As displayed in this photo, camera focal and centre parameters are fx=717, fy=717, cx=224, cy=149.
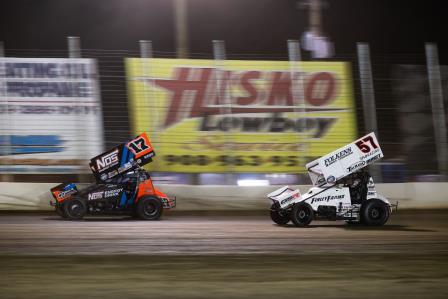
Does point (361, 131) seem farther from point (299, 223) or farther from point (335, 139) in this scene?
point (299, 223)

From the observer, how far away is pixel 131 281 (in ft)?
26.5

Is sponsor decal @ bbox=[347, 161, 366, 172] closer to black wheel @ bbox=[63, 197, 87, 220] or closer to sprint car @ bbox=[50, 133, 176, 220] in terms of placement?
sprint car @ bbox=[50, 133, 176, 220]

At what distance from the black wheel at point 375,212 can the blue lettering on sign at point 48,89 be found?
27.0 ft

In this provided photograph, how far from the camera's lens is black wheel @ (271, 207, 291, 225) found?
50.3ft

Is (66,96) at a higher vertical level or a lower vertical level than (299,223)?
higher

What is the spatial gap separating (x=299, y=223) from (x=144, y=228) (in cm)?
325

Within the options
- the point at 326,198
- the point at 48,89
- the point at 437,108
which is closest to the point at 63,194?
the point at 48,89

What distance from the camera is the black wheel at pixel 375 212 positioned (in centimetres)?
1520

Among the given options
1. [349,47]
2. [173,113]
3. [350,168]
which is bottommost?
[350,168]

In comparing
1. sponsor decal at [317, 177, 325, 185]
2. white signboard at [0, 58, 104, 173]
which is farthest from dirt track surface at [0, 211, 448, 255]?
white signboard at [0, 58, 104, 173]

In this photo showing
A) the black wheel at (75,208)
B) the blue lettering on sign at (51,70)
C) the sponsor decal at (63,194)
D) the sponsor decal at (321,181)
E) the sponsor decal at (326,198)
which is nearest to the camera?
the sponsor decal at (326,198)

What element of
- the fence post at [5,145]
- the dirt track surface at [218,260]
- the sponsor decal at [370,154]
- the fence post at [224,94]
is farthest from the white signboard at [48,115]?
the sponsor decal at [370,154]

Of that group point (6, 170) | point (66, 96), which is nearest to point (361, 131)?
point (66, 96)

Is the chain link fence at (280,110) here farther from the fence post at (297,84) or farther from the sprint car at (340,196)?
the sprint car at (340,196)
